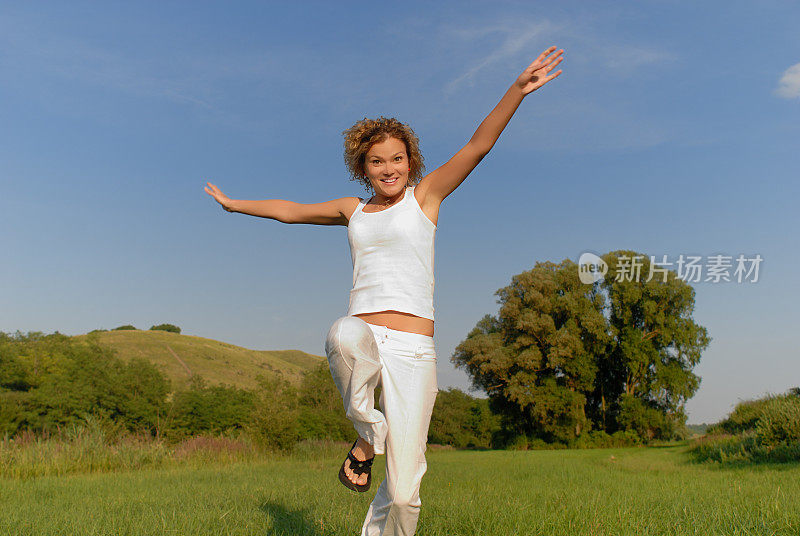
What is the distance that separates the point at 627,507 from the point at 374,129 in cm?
582

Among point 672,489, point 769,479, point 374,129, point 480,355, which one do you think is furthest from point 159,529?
point 480,355

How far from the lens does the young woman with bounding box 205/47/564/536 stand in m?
3.26

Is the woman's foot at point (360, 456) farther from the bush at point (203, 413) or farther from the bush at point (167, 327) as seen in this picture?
the bush at point (167, 327)

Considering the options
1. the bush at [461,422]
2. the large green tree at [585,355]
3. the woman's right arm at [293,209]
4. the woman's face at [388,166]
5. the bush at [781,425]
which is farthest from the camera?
the bush at [461,422]

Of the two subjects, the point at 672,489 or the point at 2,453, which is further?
the point at 2,453

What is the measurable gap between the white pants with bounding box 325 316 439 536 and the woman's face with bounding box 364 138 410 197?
3.08ft

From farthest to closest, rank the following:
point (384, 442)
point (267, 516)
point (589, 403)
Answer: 1. point (589, 403)
2. point (267, 516)
3. point (384, 442)

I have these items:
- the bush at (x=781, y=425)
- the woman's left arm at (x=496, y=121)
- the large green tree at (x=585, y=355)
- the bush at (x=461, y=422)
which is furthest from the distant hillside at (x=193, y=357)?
the woman's left arm at (x=496, y=121)

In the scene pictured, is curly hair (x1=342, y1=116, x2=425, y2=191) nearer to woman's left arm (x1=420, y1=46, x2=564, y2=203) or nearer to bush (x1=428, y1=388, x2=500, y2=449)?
woman's left arm (x1=420, y1=46, x2=564, y2=203)

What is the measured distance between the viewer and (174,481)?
36.2 feet

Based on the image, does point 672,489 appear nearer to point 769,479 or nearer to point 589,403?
point 769,479

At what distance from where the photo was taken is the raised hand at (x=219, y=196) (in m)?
4.74

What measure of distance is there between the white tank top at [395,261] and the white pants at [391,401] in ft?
0.63

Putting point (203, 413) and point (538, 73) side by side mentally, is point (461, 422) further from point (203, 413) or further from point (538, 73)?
point (538, 73)
